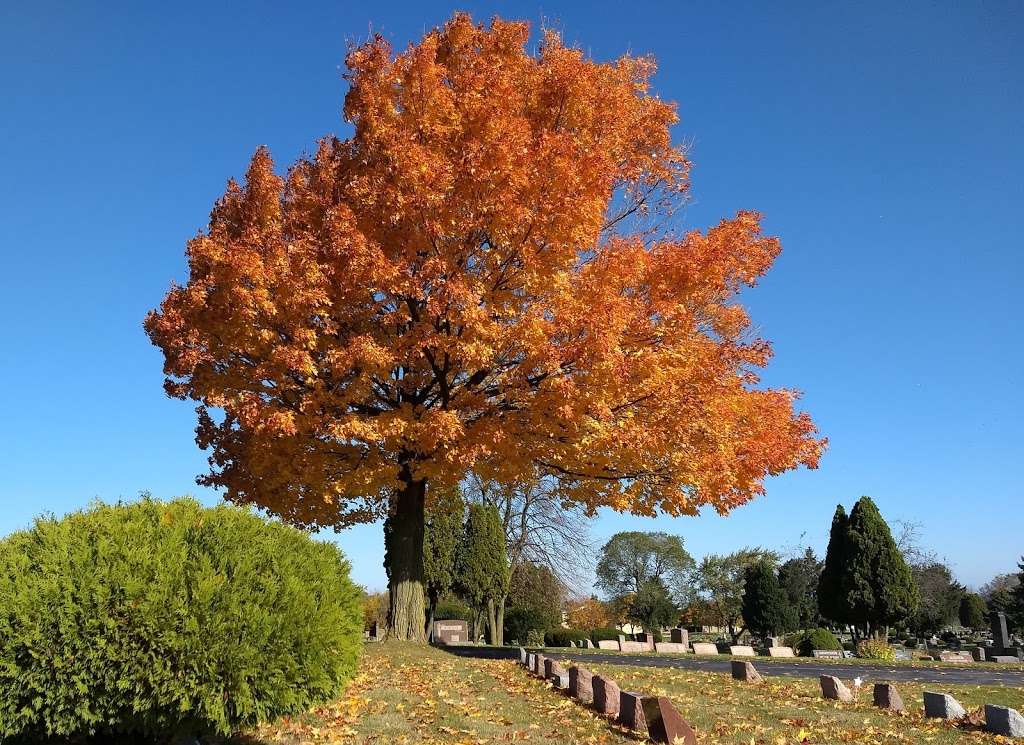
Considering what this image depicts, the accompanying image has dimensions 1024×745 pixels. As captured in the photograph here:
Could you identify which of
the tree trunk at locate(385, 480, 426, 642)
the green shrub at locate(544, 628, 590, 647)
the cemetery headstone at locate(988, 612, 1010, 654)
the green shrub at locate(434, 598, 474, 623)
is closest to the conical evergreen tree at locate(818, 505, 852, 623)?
the cemetery headstone at locate(988, 612, 1010, 654)

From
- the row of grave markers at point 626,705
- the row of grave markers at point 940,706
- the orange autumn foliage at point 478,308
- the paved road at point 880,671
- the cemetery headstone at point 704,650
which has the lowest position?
the cemetery headstone at point 704,650

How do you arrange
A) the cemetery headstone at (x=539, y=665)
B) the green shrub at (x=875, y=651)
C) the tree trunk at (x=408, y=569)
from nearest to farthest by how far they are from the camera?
the cemetery headstone at (x=539, y=665)
the tree trunk at (x=408, y=569)
the green shrub at (x=875, y=651)

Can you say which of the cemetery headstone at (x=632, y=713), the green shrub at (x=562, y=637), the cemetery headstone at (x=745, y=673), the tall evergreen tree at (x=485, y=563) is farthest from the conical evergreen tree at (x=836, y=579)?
the cemetery headstone at (x=632, y=713)

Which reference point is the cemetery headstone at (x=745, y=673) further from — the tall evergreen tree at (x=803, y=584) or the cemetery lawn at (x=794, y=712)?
the tall evergreen tree at (x=803, y=584)

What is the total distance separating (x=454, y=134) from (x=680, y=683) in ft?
33.3

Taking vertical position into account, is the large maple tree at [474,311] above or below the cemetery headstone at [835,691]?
above

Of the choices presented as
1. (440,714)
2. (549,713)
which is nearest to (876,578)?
(549,713)

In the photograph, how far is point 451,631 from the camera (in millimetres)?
32688

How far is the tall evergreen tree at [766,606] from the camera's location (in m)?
42.2

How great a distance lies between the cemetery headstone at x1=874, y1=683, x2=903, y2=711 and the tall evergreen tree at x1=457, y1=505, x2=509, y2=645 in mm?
26372

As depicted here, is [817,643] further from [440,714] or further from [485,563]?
[440,714]

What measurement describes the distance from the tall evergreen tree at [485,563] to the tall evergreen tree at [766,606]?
625 inches

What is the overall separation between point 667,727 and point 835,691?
4.96m

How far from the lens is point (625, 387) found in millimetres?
11961
